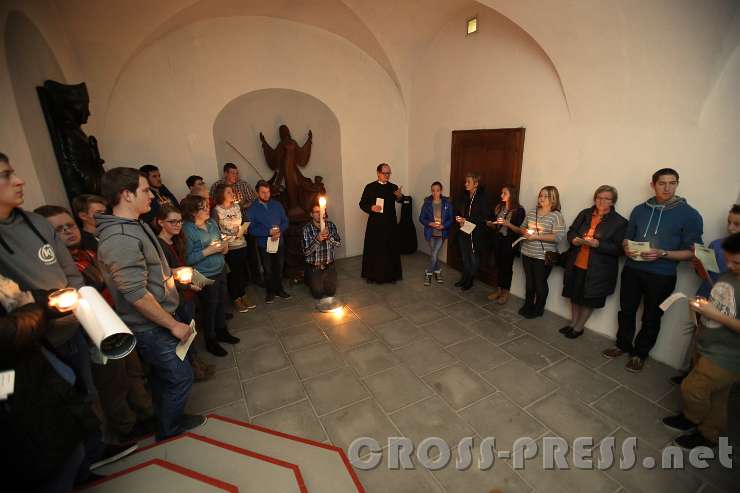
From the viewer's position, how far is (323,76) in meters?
6.21

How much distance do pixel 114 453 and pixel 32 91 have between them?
130 inches

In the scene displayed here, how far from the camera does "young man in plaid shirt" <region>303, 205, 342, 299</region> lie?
4.96 meters

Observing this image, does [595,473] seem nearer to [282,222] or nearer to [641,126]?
[641,126]

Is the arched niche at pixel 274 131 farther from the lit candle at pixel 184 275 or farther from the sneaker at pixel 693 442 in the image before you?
the sneaker at pixel 693 442

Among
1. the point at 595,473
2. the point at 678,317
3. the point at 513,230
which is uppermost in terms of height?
the point at 513,230

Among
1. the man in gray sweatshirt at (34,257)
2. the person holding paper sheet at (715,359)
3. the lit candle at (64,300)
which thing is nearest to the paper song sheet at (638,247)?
the person holding paper sheet at (715,359)

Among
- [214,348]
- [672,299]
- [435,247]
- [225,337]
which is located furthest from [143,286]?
[435,247]

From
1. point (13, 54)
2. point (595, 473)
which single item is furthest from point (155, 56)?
point (595, 473)

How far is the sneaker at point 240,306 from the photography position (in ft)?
16.2

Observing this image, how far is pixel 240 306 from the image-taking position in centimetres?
496

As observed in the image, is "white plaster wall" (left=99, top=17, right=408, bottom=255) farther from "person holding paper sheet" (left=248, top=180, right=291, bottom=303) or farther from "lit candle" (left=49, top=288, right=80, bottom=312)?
"lit candle" (left=49, top=288, right=80, bottom=312)

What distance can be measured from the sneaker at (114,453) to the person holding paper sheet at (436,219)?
172 inches

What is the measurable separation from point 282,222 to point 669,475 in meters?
4.89

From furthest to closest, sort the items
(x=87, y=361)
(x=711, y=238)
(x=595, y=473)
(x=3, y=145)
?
1. (x=711, y=238)
2. (x=3, y=145)
3. (x=595, y=473)
4. (x=87, y=361)
